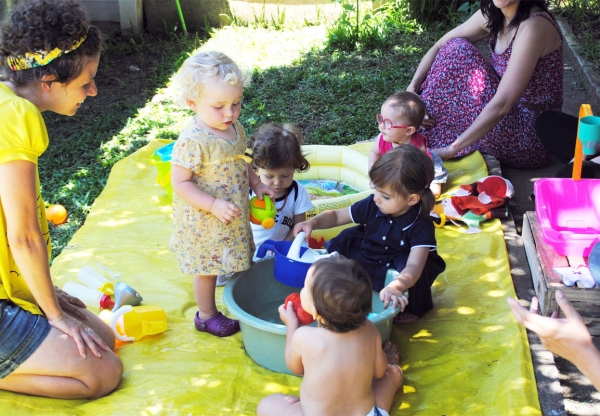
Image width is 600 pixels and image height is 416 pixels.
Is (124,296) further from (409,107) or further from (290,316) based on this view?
(409,107)

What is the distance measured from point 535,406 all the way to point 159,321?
1.57m

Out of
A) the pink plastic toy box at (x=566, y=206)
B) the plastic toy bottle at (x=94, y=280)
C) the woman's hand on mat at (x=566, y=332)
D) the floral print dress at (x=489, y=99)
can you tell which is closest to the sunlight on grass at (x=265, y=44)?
the floral print dress at (x=489, y=99)

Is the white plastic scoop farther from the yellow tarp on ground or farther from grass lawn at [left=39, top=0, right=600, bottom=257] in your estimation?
grass lawn at [left=39, top=0, right=600, bottom=257]

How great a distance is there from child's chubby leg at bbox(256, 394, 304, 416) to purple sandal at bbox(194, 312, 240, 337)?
0.58 metres

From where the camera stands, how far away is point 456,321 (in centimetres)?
305

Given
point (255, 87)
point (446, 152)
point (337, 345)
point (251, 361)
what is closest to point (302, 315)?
point (337, 345)

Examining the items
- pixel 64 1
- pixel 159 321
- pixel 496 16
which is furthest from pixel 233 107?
pixel 496 16

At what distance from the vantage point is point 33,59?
2.37m

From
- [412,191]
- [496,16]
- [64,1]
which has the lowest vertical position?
[412,191]

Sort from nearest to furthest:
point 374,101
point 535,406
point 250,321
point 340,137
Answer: point 535,406, point 250,321, point 340,137, point 374,101

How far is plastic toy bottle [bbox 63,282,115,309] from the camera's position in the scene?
3227mm

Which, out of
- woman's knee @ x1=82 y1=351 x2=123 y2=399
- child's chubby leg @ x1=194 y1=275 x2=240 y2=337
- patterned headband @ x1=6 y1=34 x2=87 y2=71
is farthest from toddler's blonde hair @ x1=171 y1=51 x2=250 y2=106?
woman's knee @ x1=82 y1=351 x2=123 y2=399

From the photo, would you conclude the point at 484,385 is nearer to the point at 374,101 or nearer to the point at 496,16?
the point at 496,16

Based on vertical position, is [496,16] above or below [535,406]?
above
